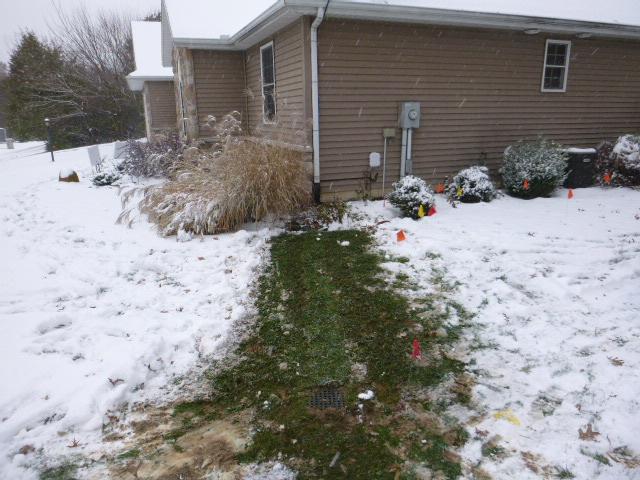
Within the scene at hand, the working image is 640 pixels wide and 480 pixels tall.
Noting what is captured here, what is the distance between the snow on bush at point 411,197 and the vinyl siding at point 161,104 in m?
11.7

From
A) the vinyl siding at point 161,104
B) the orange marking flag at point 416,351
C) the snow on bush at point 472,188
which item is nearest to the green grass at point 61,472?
the orange marking flag at point 416,351

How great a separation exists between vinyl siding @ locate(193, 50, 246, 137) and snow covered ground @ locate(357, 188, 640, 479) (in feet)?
20.1

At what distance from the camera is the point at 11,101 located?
25.0m

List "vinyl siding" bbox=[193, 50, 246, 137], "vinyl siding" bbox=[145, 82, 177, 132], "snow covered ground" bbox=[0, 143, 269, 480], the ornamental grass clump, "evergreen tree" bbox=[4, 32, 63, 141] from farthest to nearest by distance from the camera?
"evergreen tree" bbox=[4, 32, 63, 141]
"vinyl siding" bbox=[145, 82, 177, 132]
"vinyl siding" bbox=[193, 50, 246, 137]
the ornamental grass clump
"snow covered ground" bbox=[0, 143, 269, 480]

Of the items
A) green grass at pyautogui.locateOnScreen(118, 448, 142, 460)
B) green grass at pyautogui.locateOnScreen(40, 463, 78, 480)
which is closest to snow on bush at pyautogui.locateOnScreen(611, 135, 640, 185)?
green grass at pyautogui.locateOnScreen(118, 448, 142, 460)

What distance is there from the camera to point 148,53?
16578 millimetres

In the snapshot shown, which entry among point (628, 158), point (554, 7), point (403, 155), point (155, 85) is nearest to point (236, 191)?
point (403, 155)

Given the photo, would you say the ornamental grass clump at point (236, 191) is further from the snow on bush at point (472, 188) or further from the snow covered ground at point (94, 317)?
the snow on bush at point (472, 188)

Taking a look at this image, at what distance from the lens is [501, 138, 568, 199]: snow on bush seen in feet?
25.7

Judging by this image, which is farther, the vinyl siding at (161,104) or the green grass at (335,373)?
the vinyl siding at (161,104)

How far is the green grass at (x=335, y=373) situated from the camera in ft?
8.23

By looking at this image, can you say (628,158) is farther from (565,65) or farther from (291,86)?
(291,86)

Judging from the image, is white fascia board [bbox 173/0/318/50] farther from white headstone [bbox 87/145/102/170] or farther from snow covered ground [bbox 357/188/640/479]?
white headstone [bbox 87/145/102/170]

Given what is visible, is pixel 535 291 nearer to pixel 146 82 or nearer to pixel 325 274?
pixel 325 274
